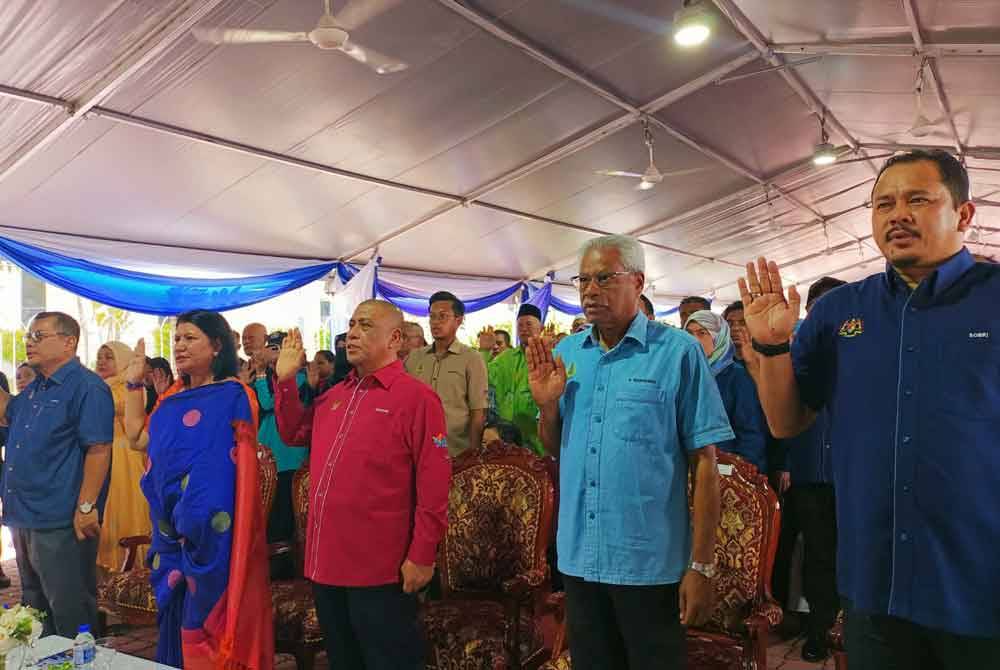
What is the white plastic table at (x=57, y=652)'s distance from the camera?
186 cm

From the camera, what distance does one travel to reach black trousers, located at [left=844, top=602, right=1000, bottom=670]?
1190 millimetres

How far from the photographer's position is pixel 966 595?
3.93 feet

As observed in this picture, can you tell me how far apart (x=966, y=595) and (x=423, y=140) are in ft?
18.0

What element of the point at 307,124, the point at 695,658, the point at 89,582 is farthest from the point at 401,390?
the point at 307,124

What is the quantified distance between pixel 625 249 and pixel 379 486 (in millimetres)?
1082

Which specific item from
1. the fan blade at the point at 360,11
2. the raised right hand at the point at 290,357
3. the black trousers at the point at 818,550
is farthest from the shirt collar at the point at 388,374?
the fan blade at the point at 360,11

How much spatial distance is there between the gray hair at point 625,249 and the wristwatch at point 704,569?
29.6 inches

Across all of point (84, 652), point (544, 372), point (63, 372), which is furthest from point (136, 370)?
point (544, 372)

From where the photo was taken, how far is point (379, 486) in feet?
7.44

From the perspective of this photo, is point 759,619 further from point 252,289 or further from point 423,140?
point 252,289

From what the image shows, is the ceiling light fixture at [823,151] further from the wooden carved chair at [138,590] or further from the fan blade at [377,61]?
the wooden carved chair at [138,590]

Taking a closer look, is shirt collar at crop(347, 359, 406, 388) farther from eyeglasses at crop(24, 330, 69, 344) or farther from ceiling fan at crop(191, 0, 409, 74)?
ceiling fan at crop(191, 0, 409, 74)

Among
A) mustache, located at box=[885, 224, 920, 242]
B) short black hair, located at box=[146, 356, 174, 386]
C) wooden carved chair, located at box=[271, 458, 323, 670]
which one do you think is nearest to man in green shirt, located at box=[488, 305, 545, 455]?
wooden carved chair, located at box=[271, 458, 323, 670]

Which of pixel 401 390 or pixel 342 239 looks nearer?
pixel 401 390
